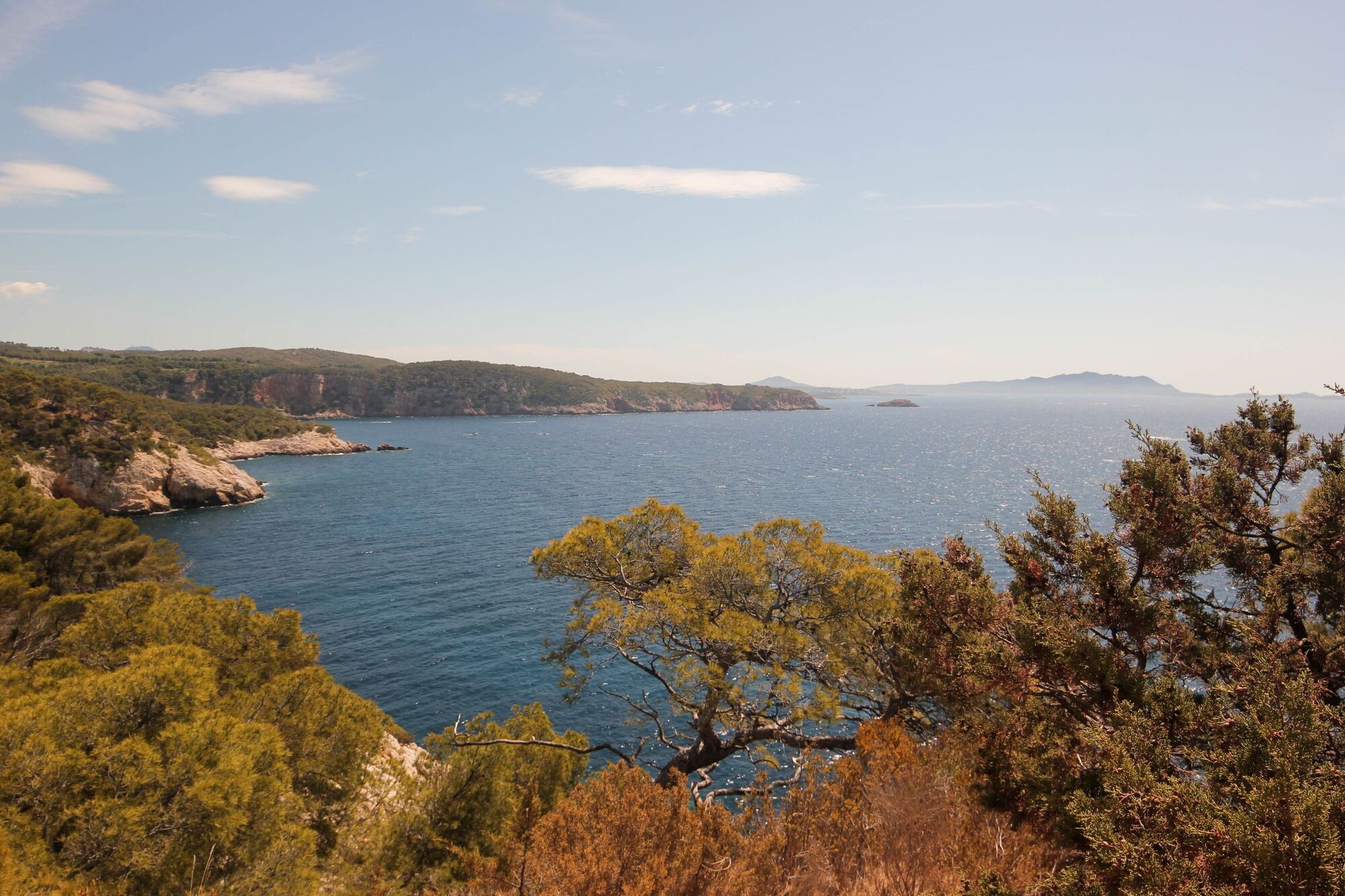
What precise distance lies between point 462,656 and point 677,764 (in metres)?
19.1

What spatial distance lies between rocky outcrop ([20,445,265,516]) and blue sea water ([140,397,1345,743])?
3619 millimetres

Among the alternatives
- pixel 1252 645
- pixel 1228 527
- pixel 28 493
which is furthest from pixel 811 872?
pixel 28 493

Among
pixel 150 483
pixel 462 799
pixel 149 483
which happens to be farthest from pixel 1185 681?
pixel 150 483

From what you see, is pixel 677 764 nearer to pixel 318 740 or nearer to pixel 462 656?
pixel 318 740

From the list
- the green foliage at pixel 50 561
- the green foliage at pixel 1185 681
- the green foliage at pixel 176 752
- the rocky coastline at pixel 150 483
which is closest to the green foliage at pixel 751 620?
the green foliage at pixel 1185 681

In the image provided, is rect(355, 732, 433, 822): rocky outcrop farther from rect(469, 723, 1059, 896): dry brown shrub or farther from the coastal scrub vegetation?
rect(469, 723, 1059, 896): dry brown shrub

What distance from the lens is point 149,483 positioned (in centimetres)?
6931

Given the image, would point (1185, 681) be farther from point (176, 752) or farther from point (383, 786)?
point (383, 786)

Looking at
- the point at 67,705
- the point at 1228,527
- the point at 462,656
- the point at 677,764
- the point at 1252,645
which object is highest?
the point at 1228,527

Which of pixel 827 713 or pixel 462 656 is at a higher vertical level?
pixel 827 713

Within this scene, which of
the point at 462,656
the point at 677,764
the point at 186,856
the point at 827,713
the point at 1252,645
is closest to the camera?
the point at 1252,645

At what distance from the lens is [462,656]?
33781 millimetres

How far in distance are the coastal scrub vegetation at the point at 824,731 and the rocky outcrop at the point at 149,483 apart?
56.3 metres

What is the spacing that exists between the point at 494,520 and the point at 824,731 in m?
50.6
